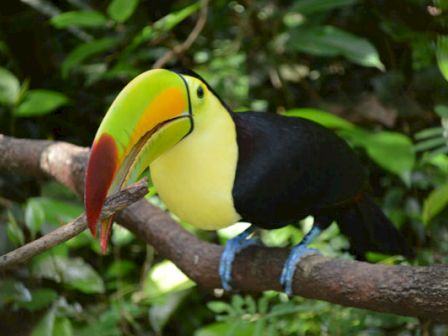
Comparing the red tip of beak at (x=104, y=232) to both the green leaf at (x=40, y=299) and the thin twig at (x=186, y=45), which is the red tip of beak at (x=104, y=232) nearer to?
the green leaf at (x=40, y=299)

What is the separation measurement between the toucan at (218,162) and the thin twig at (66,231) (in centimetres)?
2

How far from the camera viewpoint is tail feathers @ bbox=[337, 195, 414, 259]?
62.6 inches

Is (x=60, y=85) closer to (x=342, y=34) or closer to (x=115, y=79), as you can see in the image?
(x=115, y=79)

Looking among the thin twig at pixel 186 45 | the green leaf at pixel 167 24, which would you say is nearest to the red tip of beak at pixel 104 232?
the green leaf at pixel 167 24

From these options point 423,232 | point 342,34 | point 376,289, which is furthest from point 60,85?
point 376,289

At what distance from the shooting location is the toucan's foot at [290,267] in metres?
1.34

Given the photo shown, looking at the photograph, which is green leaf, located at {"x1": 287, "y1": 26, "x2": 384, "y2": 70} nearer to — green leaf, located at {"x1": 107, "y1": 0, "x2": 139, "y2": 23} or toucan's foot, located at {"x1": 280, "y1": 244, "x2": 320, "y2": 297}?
green leaf, located at {"x1": 107, "y1": 0, "x2": 139, "y2": 23}

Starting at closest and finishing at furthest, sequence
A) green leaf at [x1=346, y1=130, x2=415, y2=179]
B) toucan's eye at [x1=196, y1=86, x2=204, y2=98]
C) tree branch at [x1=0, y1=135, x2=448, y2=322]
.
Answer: tree branch at [x1=0, y1=135, x2=448, y2=322] < toucan's eye at [x1=196, y1=86, x2=204, y2=98] < green leaf at [x1=346, y1=130, x2=415, y2=179]

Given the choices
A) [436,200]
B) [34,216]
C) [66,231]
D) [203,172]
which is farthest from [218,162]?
[34,216]

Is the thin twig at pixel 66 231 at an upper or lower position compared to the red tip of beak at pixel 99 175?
lower

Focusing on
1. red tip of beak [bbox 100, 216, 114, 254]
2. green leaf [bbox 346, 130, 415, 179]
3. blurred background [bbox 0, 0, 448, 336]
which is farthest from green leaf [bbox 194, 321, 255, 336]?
red tip of beak [bbox 100, 216, 114, 254]

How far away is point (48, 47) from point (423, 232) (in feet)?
4.59

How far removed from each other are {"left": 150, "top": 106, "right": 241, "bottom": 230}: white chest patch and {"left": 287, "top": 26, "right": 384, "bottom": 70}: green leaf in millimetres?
810

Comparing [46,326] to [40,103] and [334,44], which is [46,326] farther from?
[334,44]
